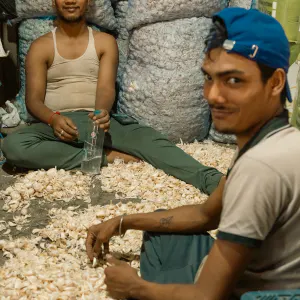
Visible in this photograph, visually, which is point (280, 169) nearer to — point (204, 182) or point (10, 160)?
point (204, 182)

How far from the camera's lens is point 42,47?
10.9 feet

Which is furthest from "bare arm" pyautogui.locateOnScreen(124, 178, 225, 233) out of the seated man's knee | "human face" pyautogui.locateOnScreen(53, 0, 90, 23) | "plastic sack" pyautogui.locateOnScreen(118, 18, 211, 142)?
"human face" pyautogui.locateOnScreen(53, 0, 90, 23)

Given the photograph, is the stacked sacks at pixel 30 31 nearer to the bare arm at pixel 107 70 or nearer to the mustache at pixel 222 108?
the bare arm at pixel 107 70

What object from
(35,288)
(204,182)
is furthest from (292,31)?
(35,288)

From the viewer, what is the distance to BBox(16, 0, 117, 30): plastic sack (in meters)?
3.50

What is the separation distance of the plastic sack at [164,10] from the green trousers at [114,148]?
32.1 inches

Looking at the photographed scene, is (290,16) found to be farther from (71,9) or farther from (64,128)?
(64,128)

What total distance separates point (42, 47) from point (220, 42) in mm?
2307

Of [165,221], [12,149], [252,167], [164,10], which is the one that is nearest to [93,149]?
[12,149]

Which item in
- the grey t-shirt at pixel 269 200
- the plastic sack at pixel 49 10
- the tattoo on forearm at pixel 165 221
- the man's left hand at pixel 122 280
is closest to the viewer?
the grey t-shirt at pixel 269 200

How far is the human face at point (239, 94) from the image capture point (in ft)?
4.08

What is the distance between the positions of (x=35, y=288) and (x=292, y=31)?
228 cm

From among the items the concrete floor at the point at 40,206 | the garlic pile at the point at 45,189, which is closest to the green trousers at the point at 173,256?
the concrete floor at the point at 40,206

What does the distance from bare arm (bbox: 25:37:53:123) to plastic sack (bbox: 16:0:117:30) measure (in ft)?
1.10
